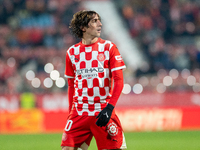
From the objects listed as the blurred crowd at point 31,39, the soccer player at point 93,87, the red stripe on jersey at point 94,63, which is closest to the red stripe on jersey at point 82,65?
the soccer player at point 93,87

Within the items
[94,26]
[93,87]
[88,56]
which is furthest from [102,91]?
[94,26]

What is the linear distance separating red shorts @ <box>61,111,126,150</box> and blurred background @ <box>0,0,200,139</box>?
891cm

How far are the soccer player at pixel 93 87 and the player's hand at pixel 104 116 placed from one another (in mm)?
72

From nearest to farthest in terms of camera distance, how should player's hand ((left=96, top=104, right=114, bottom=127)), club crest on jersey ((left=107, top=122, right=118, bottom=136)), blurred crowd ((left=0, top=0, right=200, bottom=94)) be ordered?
player's hand ((left=96, top=104, right=114, bottom=127)) → club crest on jersey ((left=107, top=122, right=118, bottom=136)) → blurred crowd ((left=0, top=0, right=200, bottom=94))

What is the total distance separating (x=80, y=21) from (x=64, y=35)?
43.5 ft

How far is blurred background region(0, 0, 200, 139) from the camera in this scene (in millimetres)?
13625

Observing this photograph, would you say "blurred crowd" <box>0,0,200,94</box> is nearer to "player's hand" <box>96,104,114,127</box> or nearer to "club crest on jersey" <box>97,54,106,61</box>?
"club crest on jersey" <box>97,54,106,61</box>

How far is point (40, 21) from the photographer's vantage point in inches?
722

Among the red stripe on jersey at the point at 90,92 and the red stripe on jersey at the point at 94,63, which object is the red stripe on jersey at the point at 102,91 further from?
the red stripe on jersey at the point at 94,63

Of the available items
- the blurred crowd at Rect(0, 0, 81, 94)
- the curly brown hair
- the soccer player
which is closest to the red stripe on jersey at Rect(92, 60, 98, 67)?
the soccer player

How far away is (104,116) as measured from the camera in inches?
169

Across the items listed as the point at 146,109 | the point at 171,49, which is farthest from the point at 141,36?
the point at 146,109

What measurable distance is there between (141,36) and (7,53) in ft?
22.5

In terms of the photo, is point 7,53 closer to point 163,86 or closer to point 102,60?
point 163,86
